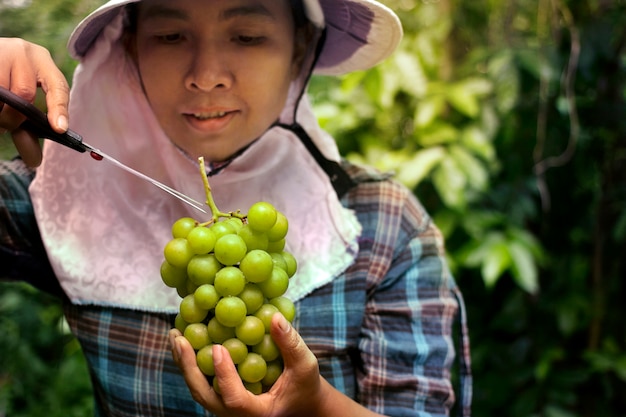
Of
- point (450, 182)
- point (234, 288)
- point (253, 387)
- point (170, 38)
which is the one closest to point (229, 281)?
point (234, 288)

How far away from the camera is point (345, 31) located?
3.00ft

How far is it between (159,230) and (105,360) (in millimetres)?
192

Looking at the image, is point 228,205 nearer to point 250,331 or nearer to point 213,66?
point 213,66

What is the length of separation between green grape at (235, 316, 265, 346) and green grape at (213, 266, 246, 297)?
3 centimetres

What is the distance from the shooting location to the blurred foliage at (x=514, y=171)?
4.96ft

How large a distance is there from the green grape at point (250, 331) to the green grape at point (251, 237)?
0.22ft

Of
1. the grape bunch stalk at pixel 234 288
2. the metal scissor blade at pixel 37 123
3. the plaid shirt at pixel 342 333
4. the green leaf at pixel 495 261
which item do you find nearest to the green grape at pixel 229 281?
the grape bunch stalk at pixel 234 288

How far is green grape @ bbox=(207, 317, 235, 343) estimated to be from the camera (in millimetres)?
577

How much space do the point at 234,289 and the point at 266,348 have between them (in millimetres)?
65

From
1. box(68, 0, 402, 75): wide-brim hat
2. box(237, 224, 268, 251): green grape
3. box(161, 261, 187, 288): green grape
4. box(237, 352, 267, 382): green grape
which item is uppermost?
box(68, 0, 402, 75): wide-brim hat

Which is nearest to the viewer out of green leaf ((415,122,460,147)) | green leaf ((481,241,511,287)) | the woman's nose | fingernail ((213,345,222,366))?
fingernail ((213,345,222,366))

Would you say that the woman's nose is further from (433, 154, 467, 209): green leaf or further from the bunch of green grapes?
(433, 154, 467, 209): green leaf

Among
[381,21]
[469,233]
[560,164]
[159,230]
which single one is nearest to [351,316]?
[159,230]

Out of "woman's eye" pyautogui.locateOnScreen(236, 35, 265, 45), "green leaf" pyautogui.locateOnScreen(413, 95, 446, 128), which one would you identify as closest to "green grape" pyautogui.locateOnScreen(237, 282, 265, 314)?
"woman's eye" pyautogui.locateOnScreen(236, 35, 265, 45)
